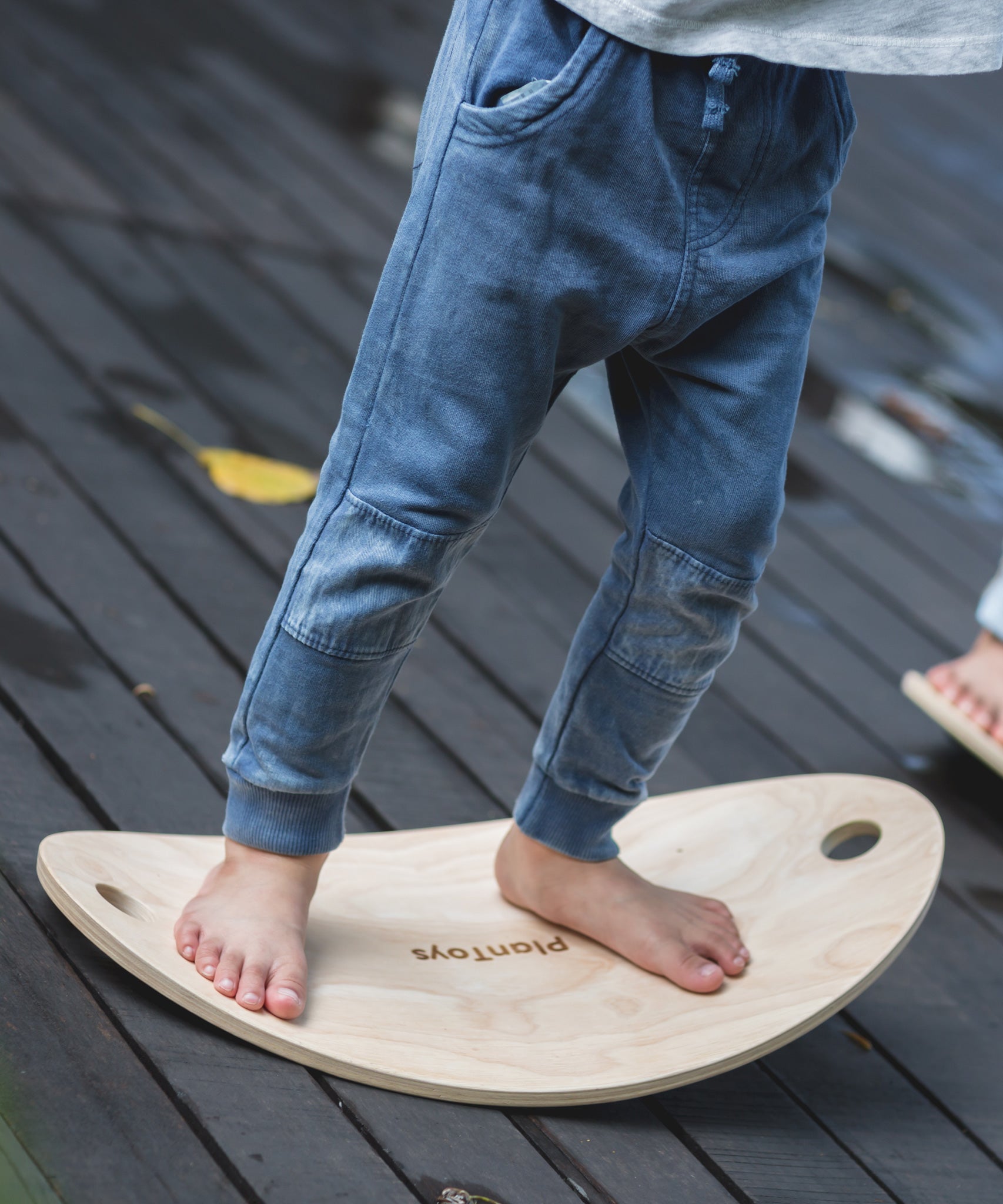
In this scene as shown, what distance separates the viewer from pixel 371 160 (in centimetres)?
255

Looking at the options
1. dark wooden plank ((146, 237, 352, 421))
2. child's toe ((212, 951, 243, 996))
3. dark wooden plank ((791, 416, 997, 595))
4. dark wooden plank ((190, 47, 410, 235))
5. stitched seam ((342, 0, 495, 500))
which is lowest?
dark wooden plank ((146, 237, 352, 421))

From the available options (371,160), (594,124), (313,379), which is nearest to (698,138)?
(594,124)

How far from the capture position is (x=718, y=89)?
782 millimetres

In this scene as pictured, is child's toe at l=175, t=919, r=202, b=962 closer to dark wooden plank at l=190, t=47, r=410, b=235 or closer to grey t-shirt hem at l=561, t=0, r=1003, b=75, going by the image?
grey t-shirt hem at l=561, t=0, r=1003, b=75

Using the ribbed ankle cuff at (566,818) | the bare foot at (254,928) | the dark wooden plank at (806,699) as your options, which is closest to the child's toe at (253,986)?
the bare foot at (254,928)

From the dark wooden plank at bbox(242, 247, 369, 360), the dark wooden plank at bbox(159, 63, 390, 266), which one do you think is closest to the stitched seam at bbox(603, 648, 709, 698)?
the dark wooden plank at bbox(242, 247, 369, 360)

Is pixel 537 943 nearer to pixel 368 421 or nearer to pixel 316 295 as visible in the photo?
pixel 368 421

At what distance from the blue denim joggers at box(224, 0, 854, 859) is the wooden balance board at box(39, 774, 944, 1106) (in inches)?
3.9

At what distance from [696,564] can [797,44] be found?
1.03 feet

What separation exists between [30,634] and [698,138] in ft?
2.44

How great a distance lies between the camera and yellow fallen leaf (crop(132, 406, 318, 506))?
5.19ft

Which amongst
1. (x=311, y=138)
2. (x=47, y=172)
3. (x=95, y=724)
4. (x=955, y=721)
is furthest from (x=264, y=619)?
(x=311, y=138)

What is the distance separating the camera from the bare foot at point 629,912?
103cm

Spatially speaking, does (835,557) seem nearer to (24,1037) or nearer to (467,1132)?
(467,1132)
